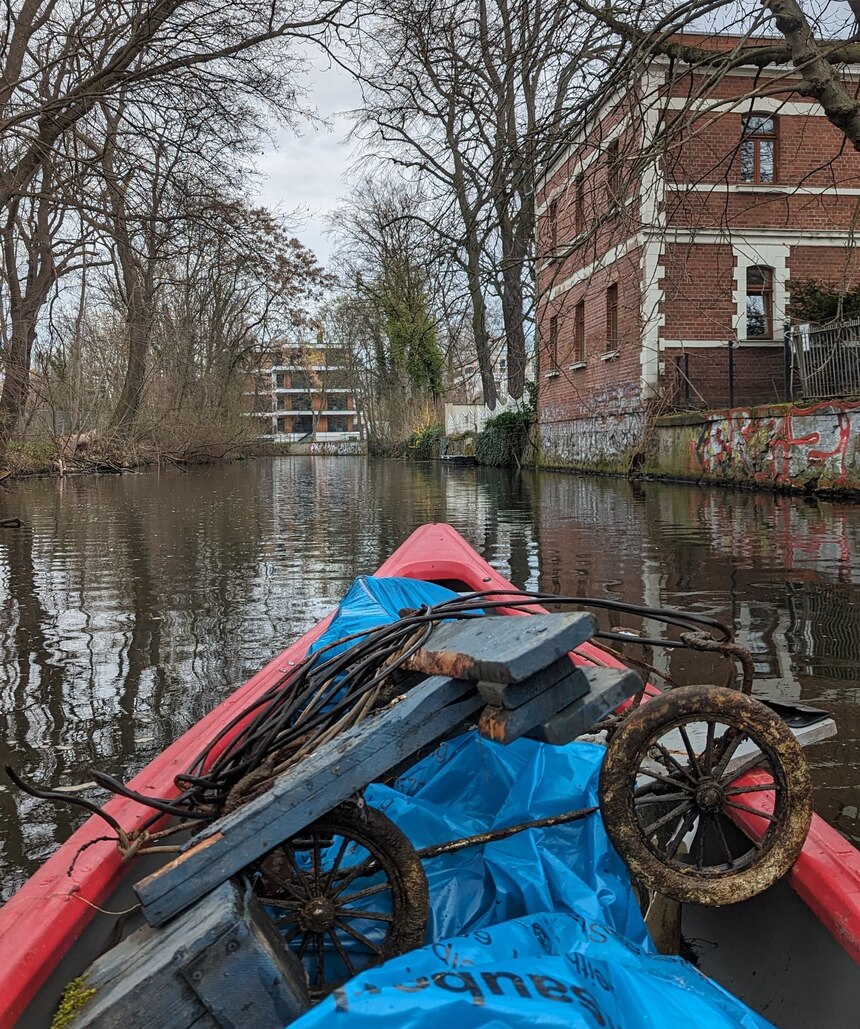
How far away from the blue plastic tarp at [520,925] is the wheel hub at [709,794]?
0.28 metres

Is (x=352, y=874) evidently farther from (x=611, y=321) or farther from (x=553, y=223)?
(x=611, y=321)

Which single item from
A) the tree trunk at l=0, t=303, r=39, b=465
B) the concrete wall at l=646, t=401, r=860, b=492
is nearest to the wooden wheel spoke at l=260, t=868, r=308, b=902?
the concrete wall at l=646, t=401, r=860, b=492

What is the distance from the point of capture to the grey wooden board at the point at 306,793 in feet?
4.79

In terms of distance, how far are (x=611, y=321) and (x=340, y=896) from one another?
17.4m

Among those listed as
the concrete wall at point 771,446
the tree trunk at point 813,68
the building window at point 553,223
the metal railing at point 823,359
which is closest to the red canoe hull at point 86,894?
the building window at point 553,223

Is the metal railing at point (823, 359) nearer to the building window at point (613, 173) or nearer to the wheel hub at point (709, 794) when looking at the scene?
the building window at point (613, 173)

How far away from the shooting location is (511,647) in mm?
1478

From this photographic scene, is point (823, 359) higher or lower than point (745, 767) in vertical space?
higher

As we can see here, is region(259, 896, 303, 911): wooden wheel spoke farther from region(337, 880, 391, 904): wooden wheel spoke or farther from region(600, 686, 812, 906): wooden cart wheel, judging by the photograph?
region(600, 686, 812, 906): wooden cart wheel

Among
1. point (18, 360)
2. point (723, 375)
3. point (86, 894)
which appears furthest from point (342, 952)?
point (723, 375)

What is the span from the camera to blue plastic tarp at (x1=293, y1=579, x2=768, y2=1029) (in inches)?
44.9

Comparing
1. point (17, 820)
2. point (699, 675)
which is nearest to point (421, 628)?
point (17, 820)

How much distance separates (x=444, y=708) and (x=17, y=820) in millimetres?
2217

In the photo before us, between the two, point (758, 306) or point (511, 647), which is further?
point (758, 306)
